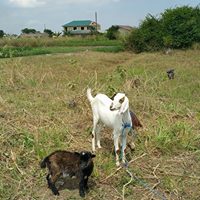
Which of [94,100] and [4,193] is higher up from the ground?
[94,100]

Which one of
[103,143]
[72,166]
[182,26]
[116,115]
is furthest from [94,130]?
[182,26]

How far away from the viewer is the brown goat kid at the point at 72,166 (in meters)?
3.48

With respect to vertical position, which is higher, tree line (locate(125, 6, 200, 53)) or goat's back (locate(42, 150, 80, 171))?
tree line (locate(125, 6, 200, 53))

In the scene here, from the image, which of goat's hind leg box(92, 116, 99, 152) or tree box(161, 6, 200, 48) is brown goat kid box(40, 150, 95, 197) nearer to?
goat's hind leg box(92, 116, 99, 152)

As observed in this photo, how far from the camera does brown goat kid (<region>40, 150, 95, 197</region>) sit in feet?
11.4

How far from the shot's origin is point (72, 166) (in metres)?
3.50

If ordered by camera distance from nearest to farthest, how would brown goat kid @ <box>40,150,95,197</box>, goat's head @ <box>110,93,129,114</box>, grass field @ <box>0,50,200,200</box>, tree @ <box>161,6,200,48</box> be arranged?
brown goat kid @ <box>40,150,95,197</box> < grass field @ <box>0,50,200,200</box> < goat's head @ <box>110,93,129,114</box> < tree @ <box>161,6,200,48</box>

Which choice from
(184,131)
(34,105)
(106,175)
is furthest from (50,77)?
(106,175)

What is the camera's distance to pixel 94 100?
4.51 metres

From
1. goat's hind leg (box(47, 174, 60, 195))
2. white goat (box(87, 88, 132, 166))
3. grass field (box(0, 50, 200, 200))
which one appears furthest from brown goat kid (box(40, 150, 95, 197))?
white goat (box(87, 88, 132, 166))

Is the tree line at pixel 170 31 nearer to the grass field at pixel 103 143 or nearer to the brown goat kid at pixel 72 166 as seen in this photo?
the grass field at pixel 103 143

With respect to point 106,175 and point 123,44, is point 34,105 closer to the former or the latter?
point 106,175

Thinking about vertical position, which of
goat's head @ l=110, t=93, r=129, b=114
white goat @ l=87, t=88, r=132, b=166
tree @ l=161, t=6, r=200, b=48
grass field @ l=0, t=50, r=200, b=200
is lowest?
grass field @ l=0, t=50, r=200, b=200

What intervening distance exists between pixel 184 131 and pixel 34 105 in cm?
294
